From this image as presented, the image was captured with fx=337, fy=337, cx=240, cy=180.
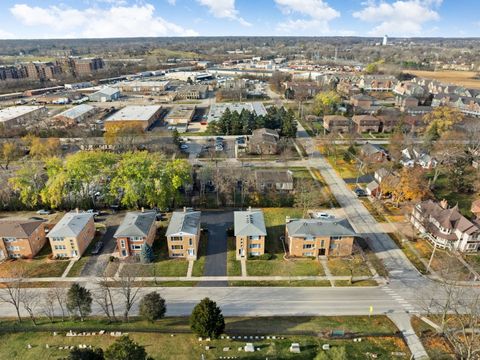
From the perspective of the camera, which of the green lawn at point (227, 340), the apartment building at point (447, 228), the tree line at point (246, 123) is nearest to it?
the green lawn at point (227, 340)

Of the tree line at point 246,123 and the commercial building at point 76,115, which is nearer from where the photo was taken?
the tree line at point 246,123

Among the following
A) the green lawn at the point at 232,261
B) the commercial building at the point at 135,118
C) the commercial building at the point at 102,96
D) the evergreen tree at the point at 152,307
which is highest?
the commercial building at the point at 102,96

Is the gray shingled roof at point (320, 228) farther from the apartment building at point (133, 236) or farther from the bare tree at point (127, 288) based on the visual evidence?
the bare tree at point (127, 288)

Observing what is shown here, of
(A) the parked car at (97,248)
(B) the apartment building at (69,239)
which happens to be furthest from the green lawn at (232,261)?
(B) the apartment building at (69,239)

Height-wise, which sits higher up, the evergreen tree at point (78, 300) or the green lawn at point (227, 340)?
the evergreen tree at point (78, 300)

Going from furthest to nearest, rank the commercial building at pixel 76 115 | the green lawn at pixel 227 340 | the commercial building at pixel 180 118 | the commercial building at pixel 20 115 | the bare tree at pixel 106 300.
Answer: the commercial building at pixel 180 118 < the commercial building at pixel 76 115 < the commercial building at pixel 20 115 < the bare tree at pixel 106 300 < the green lawn at pixel 227 340

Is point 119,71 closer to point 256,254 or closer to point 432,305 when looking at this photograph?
point 256,254

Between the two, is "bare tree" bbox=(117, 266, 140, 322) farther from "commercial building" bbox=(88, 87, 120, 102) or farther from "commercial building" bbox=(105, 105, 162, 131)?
"commercial building" bbox=(88, 87, 120, 102)

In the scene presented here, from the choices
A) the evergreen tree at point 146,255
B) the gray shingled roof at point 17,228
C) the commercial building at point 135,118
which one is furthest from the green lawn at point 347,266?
the commercial building at point 135,118
